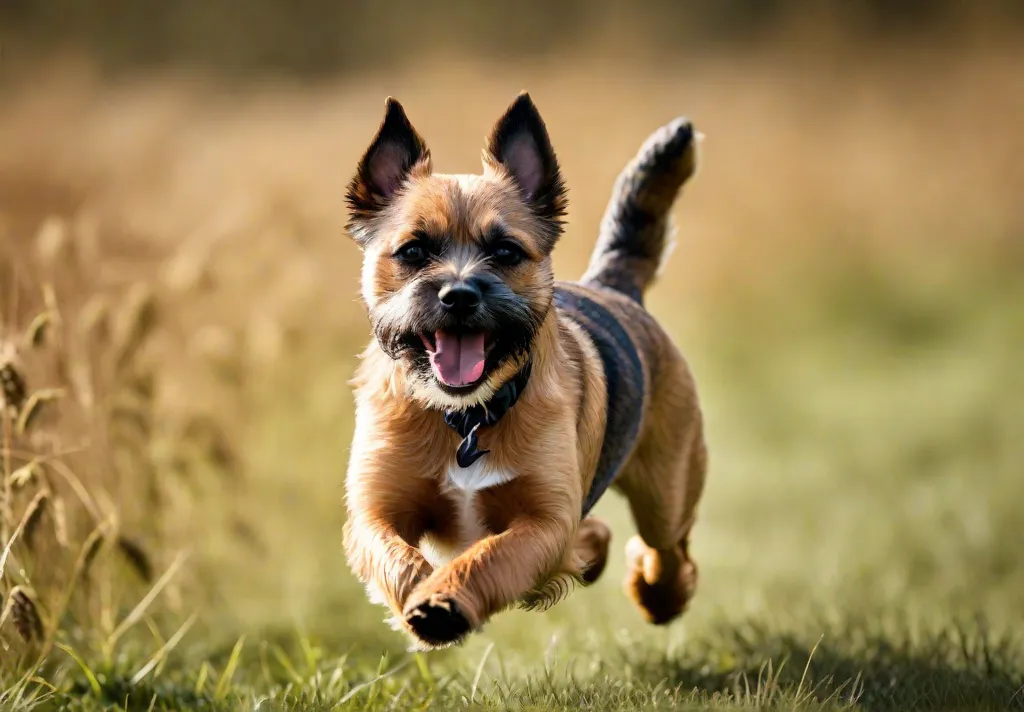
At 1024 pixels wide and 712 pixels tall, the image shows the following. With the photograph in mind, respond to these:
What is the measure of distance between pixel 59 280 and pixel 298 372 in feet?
7.50

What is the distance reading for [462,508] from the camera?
3.88m

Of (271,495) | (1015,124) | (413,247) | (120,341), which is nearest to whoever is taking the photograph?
(413,247)

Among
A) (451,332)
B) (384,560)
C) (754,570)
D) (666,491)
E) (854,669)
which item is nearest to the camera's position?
(384,560)

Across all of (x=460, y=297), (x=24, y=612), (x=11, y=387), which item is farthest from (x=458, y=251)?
(x=24, y=612)

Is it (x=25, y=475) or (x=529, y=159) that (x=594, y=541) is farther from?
(x=25, y=475)

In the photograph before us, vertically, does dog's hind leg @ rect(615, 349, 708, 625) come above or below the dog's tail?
below

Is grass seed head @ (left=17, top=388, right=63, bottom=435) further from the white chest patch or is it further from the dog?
the white chest patch

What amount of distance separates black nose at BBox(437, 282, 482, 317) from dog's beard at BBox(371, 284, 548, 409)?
0.02 meters

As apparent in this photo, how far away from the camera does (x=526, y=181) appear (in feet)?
13.4

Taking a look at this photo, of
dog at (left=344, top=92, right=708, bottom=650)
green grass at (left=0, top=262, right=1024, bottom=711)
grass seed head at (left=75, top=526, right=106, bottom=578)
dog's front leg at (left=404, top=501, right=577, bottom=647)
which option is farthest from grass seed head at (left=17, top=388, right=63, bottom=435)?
dog's front leg at (left=404, top=501, right=577, bottom=647)

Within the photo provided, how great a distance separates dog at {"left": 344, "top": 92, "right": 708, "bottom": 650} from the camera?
3.58m

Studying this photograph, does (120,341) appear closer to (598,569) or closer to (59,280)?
(59,280)

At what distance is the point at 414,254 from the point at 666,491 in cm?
175

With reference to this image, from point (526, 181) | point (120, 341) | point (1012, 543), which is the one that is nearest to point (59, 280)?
point (120, 341)
